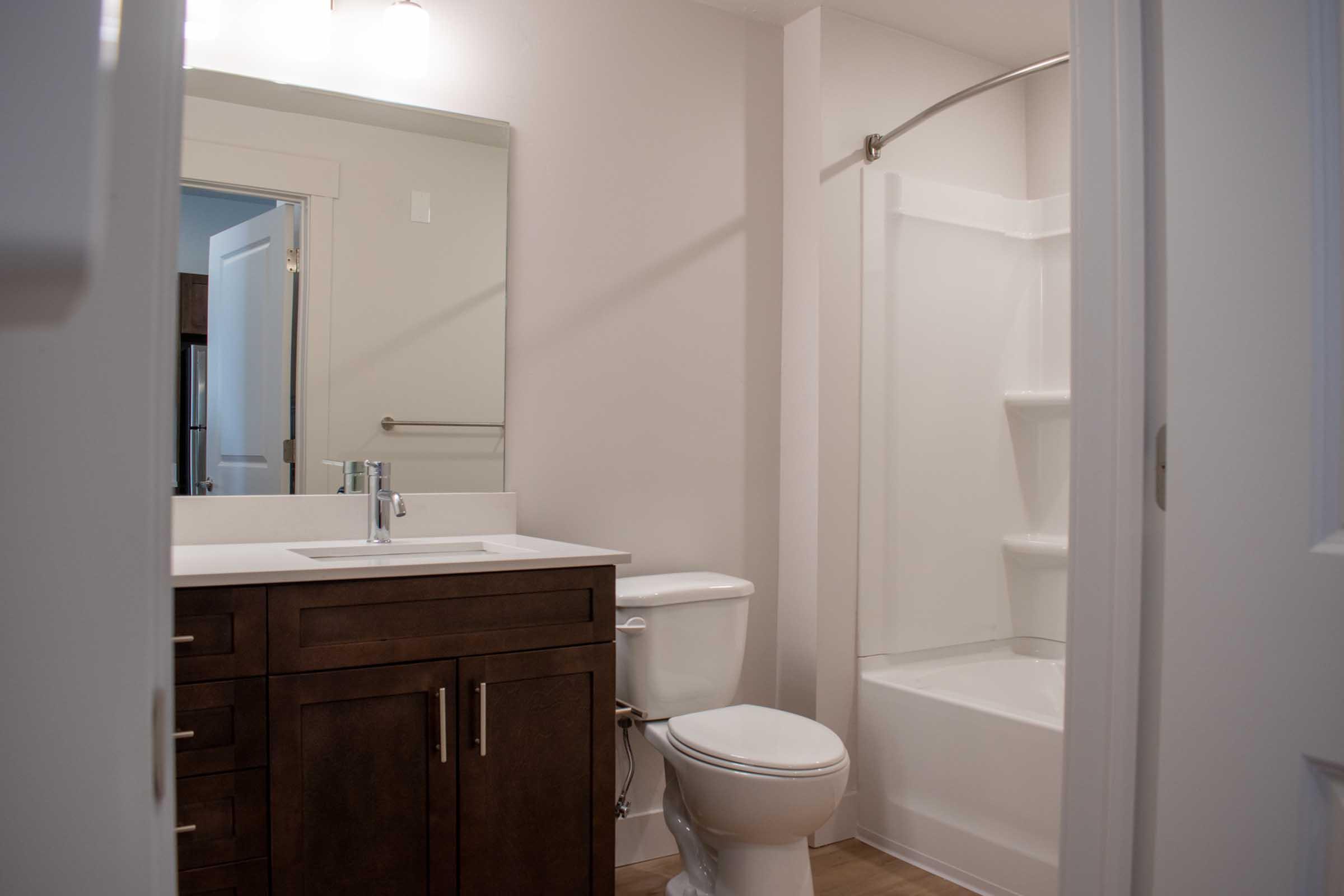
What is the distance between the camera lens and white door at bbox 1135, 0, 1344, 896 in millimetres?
790

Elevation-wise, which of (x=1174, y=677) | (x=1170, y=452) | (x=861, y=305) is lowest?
(x=1174, y=677)

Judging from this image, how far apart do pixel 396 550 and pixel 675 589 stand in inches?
26.5

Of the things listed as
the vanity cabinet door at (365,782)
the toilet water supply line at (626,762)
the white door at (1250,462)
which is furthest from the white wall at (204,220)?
the white door at (1250,462)

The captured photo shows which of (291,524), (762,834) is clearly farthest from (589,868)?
(291,524)

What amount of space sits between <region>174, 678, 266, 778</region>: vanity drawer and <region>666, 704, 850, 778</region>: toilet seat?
3.00ft

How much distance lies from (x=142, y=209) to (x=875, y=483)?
8.68 feet

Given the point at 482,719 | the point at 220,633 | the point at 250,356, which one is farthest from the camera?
the point at 250,356

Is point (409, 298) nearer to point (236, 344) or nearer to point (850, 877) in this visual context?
point (236, 344)

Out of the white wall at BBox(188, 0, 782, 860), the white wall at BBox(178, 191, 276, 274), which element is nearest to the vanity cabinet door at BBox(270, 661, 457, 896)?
the white wall at BBox(188, 0, 782, 860)

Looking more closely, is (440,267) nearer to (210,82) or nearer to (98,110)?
(210,82)

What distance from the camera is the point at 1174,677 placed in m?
0.90

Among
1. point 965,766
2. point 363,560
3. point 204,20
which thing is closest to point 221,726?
point 363,560

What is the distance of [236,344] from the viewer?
210cm

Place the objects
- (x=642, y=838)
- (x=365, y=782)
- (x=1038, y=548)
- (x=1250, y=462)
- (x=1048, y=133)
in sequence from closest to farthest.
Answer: (x=1250, y=462) < (x=365, y=782) < (x=642, y=838) < (x=1038, y=548) < (x=1048, y=133)
